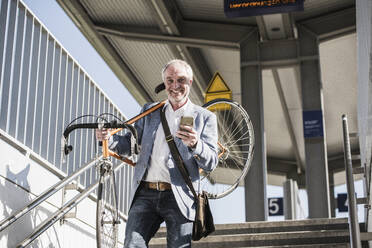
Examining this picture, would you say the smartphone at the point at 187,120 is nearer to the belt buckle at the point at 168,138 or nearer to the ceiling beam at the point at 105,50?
the belt buckle at the point at 168,138

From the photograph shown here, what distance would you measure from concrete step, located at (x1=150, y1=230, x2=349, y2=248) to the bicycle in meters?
0.51

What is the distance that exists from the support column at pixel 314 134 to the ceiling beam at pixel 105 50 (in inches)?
187

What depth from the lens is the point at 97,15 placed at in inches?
563

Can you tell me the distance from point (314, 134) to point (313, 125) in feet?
0.64

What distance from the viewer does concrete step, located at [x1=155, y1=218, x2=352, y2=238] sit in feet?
24.3

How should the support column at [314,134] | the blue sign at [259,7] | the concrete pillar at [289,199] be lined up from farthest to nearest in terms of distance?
1. the concrete pillar at [289,199]
2. the support column at [314,134]
3. the blue sign at [259,7]

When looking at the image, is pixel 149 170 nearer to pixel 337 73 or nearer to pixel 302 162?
pixel 337 73

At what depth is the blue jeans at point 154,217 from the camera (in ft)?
11.3

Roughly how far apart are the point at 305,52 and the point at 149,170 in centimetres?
1049

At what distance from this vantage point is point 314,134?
1280 cm

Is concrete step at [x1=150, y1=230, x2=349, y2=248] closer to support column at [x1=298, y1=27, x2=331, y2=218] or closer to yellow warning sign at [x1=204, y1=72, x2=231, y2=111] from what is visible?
yellow warning sign at [x1=204, y1=72, x2=231, y2=111]

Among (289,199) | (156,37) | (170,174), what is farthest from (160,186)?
(289,199)

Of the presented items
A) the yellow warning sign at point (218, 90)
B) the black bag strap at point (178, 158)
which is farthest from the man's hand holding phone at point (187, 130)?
the yellow warning sign at point (218, 90)

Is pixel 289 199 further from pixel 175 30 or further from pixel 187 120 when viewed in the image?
pixel 187 120
